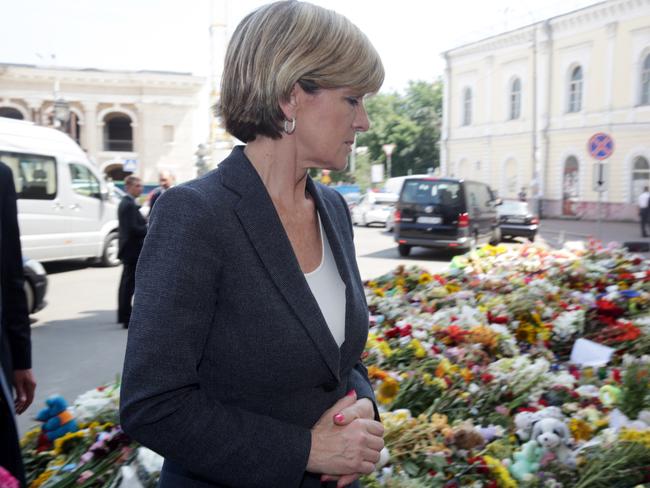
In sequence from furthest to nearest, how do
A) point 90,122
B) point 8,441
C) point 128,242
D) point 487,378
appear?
1. point 90,122
2. point 128,242
3. point 487,378
4. point 8,441

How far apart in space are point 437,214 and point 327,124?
46.5 ft

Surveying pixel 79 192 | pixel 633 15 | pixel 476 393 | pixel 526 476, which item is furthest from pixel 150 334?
pixel 633 15

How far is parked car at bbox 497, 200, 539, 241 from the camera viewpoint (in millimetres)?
21750

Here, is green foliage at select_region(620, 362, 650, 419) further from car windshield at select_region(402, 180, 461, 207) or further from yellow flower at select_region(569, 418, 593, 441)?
car windshield at select_region(402, 180, 461, 207)

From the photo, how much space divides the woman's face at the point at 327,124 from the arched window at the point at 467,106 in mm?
40166

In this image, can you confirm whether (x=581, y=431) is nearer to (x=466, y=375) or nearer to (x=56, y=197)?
(x=466, y=375)

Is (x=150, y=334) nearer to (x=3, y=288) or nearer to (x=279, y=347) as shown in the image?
(x=279, y=347)

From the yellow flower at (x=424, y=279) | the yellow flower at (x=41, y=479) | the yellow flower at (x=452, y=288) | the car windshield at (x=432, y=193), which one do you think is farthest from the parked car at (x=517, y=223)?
the yellow flower at (x=41, y=479)

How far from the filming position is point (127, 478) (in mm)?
2469

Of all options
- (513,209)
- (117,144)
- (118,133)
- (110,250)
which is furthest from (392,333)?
(118,133)

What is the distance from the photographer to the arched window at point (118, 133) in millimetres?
Result: 51406

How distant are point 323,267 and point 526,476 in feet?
5.05

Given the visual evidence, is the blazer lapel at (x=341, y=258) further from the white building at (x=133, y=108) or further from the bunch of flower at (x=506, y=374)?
the white building at (x=133, y=108)

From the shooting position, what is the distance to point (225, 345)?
52.4 inches
